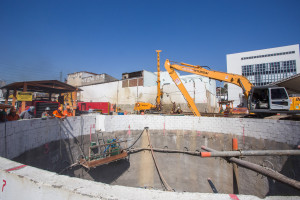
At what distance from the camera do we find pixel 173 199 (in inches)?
49.1

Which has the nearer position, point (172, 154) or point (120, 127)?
point (172, 154)

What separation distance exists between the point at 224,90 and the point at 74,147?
51.1 meters

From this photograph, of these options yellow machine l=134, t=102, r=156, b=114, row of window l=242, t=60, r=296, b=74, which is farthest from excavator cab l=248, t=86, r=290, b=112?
row of window l=242, t=60, r=296, b=74

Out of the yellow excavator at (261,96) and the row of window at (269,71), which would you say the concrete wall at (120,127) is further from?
the row of window at (269,71)

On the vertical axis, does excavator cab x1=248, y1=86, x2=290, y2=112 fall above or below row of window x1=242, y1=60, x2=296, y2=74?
below

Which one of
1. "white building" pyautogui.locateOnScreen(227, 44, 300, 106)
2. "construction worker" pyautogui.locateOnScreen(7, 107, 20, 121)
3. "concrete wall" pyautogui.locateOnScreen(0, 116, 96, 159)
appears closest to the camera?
"concrete wall" pyautogui.locateOnScreen(0, 116, 96, 159)

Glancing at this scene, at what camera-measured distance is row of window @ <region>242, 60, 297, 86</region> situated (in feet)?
118

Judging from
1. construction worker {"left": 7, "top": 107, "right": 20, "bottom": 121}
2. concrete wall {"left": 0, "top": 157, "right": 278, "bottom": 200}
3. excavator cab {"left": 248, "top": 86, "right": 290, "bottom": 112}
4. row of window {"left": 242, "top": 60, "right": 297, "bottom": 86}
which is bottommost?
concrete wall {"left": 0, "top": 157, "right": 278, "bottom": 200}

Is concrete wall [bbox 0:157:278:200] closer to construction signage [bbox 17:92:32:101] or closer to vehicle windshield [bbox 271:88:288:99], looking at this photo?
construction signage [bbox 17:92:32:101]

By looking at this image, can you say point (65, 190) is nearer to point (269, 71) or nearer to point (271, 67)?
point (269, 71)

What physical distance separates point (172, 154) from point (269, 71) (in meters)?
43.3

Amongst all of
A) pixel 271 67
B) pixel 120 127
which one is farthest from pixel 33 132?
pixel 271 67

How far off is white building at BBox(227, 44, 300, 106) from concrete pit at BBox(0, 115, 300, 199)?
3169cm

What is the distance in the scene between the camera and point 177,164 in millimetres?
9883
